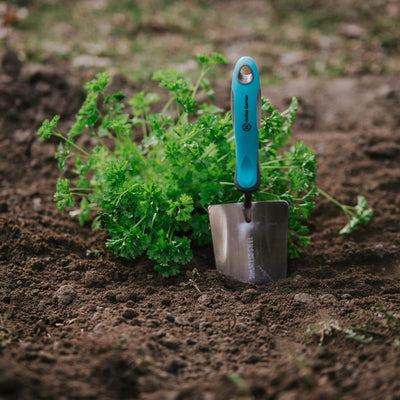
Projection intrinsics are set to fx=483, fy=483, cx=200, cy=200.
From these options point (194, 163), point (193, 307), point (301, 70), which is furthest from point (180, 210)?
point (301, 70)

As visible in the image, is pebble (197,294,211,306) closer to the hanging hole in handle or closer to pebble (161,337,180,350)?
pebble (161,337,180,350)

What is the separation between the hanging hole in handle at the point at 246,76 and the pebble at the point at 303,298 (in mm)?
1024

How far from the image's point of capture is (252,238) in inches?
97.3

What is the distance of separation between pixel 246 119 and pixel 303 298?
2.90 feet

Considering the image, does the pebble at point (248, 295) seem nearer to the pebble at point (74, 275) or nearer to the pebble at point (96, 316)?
the pebble at point (96, 316)

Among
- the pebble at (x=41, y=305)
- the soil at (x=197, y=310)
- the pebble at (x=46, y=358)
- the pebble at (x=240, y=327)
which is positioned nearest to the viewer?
the soil at (x=197, y=310)

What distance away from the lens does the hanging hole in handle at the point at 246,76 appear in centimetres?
214

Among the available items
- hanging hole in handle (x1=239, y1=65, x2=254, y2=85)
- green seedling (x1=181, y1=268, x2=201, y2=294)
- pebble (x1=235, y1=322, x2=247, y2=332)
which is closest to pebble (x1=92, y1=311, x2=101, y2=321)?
green seedling (x1=181, y1=268, x2=201, y2=294)

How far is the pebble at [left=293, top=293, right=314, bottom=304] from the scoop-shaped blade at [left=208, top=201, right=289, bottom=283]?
0.20 m

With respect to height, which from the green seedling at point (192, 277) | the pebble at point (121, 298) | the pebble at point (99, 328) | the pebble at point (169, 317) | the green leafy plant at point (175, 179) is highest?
the green leafy plant at point (175, 179)

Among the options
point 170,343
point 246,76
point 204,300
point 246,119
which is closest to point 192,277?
point 204,300

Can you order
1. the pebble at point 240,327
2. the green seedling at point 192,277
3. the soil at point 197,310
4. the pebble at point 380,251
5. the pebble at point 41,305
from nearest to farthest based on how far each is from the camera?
the soil at point 197,310, the pebble at point 240,327, the pebble at point 41,305, the green seedling at point 192,277, the pebble at point 380,251

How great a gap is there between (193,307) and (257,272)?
0.40 meters

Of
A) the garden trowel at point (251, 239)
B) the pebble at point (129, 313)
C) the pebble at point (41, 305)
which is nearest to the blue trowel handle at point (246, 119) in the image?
the garden trowel at point (251, 239)
